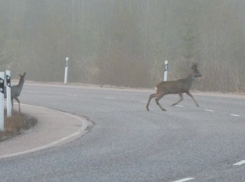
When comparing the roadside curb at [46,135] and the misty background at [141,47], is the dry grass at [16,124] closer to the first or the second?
the roadside curb at [46,135]

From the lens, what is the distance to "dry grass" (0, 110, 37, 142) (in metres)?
15.6

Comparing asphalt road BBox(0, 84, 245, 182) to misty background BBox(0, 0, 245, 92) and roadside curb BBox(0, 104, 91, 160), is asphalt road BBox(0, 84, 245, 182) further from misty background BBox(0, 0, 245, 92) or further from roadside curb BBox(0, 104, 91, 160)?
misty background BBox(0, 0, 245, 92)

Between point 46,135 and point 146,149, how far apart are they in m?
2.94

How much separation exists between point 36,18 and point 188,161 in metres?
72.5

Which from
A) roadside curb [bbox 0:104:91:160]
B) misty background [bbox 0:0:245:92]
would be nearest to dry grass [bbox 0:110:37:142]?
roadside curb [bbox 0:104:91:160]

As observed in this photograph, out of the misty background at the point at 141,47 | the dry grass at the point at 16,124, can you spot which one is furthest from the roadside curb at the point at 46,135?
the misty background at the point at 141,47

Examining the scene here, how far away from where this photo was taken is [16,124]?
1706 centimetres

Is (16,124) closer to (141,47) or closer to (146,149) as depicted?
(146,149)

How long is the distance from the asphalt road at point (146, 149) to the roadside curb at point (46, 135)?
0.29m

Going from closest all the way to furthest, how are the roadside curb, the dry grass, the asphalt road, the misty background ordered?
1. the asphalt road
2. the roadside curb
3. the dry grass
4. the misty background

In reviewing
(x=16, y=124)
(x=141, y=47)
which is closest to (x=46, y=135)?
(x=16, y=124)

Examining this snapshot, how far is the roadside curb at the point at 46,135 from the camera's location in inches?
519

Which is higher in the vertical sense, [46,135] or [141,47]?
[141,47]

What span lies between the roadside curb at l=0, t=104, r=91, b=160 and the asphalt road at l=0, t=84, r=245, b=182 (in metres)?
0.29
